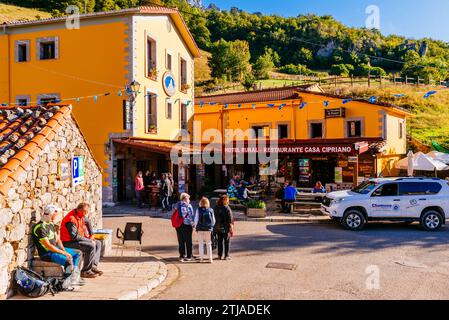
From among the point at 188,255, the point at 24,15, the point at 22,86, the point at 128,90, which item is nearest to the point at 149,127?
the point at 128,90

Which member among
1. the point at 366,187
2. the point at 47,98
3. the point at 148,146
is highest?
the point at 47,98

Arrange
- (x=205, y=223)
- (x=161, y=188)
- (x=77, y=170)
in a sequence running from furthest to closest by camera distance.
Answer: (x=161, y=188) → (x=205, y=223) → (x=77, y=170)

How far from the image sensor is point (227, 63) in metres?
71.1

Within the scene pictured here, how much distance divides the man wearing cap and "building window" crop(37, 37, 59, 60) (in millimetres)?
17136

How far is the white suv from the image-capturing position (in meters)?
12.9

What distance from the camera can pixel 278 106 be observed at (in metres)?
26.0

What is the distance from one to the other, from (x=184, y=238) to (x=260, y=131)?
723 inches

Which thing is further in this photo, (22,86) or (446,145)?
(446,145)

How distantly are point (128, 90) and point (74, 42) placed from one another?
4.67m

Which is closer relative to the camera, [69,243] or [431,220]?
[69,243]

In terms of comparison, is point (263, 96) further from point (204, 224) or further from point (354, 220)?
point (204, 224)

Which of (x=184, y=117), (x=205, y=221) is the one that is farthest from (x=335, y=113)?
(x=205, y=221)

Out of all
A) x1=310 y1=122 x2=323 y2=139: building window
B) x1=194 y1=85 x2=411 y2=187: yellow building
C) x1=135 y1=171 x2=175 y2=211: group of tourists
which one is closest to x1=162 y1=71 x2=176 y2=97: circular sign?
x1=194 y1=85 x2=411 y2=187: yellow building
